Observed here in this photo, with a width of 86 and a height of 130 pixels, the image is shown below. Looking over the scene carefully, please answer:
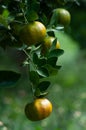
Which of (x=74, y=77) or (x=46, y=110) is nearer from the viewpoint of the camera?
(x=46, y=110)

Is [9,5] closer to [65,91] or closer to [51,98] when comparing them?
[51,98]

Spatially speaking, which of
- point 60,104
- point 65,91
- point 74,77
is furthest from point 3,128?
point 74,77

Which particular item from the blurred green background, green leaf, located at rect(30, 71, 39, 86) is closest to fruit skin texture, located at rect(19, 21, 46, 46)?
green leaf, located at rect(30, 71, 39, 86)

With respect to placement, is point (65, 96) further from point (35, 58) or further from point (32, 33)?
point (32, 33)

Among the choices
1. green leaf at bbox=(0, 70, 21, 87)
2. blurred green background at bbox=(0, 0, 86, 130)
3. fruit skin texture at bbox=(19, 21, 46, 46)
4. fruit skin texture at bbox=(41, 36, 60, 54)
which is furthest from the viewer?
blurred green background at bbox=(0, 0, 86, 130)

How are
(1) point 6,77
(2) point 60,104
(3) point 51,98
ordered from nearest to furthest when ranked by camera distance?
(1) point 6,77 → (2) point 60,104 → (3) point 51,98

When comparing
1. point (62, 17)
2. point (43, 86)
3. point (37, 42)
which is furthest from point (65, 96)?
point (37, 42)

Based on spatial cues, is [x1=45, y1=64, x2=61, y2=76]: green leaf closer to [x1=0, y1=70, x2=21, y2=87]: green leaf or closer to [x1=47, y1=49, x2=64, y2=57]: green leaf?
[x1=47, y1=49, x2=64, y2=57]: green leaf
